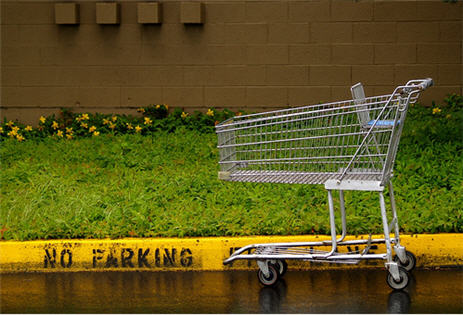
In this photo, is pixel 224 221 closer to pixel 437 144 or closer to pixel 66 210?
pixel 66 210

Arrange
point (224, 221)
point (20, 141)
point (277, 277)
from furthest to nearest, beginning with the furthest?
point (20, 141) → point (224, 221) → point (277, 277)

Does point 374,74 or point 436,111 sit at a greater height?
point 374,74

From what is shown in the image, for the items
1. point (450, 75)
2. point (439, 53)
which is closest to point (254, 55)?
point (439, 53)

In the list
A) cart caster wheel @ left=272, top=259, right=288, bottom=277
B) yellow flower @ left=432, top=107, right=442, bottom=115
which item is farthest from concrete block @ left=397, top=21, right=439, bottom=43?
cart caster wheel @ left=272, top=259, right=288, bottom=277

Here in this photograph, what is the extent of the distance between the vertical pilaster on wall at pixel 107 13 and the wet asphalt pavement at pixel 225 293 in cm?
590

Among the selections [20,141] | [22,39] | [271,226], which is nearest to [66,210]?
[271,226]

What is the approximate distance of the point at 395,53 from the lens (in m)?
10.9

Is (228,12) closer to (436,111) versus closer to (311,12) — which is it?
Answer: (311,12)

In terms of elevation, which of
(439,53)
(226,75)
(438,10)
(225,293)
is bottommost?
(225,293)

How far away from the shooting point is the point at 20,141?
10.8 m

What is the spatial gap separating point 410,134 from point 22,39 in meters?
6.11

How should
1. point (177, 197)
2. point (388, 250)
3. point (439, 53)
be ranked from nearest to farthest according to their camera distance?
point (388, 250) < point (177, 197) < point (439, 53)

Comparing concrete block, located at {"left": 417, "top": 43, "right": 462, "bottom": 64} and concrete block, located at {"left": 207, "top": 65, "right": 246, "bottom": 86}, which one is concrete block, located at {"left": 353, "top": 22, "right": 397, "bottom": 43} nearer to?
concrete block, located at {"left": 417, "top": 43, "right": 462, "bottom": 64}

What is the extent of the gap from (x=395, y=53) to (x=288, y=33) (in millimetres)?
1657
